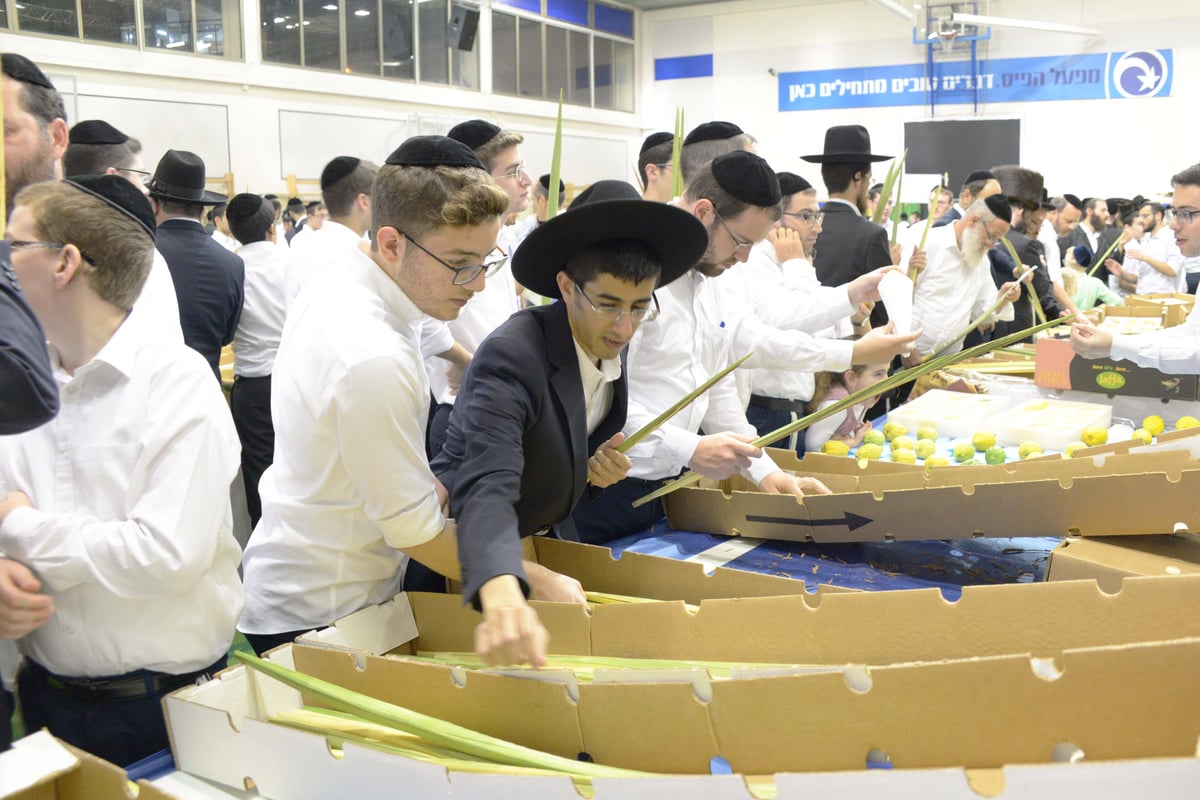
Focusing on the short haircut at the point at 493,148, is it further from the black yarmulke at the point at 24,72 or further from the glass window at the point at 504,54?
the glass window at the point at 504,54

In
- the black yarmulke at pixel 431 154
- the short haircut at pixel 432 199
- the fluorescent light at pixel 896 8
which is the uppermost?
the fluorescent light at pixel 896 8

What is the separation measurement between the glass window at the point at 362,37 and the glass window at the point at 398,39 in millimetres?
145

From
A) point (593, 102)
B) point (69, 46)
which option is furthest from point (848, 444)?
point (593, 102)

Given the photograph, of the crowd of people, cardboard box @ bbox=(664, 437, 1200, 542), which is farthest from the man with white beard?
the crowd of people

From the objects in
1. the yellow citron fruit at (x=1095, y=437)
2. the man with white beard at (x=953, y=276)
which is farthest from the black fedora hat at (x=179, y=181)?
the man with white beard at (x=953, y=276)

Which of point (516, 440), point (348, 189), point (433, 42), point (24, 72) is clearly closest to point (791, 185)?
point (348, 189)

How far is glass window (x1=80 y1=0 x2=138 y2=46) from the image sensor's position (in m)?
9.91

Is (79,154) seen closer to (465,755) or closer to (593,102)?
(465,755)

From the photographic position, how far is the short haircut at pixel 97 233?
147 cm

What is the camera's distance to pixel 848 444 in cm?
343

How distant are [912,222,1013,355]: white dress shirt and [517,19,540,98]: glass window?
11.6m

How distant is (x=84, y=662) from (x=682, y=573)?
0.96 m

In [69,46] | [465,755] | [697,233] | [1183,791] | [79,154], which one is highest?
[69,46]

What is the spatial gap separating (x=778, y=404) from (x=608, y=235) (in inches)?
88.4
